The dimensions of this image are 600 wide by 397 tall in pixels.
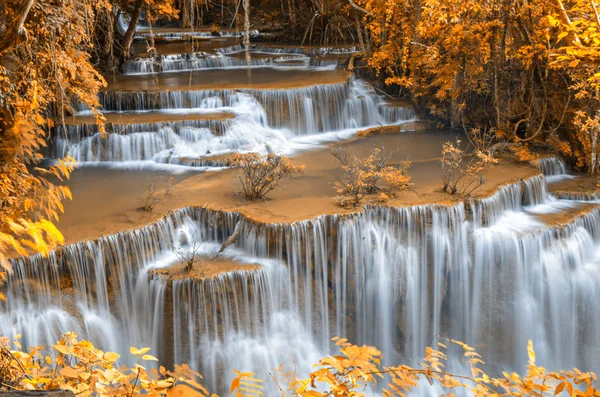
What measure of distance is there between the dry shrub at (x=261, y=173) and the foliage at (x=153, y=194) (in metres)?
1.23

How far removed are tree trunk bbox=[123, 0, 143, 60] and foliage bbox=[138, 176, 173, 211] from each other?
24.7 feet

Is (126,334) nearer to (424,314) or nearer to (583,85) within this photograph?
(424,314)

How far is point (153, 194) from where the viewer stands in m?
9.23

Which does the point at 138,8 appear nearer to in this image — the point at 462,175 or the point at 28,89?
the point at 28,89

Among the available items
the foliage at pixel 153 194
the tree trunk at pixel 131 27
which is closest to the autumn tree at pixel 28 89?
the foliage at pixel 153 194

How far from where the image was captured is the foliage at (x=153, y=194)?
28.6 ft

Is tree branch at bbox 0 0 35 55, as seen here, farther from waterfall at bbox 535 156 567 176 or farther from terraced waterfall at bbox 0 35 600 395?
waterfall at bbox 535 156 567 176

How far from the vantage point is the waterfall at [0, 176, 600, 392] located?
24.2 feet

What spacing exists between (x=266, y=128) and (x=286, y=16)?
467 inches

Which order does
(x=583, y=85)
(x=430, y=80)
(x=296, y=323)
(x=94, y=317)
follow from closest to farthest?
(x=94, y=317), (x=296, y=323), (x=583, y=85), (x=430, y=80)

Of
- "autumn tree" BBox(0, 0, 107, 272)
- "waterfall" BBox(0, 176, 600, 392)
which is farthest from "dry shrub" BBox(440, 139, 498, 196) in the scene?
"autumn tree" BBox(0, 0, 107, 272)

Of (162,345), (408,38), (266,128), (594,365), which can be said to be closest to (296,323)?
(162,345)

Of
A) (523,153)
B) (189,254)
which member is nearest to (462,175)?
(523,153)

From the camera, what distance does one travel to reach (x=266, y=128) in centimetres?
1293
